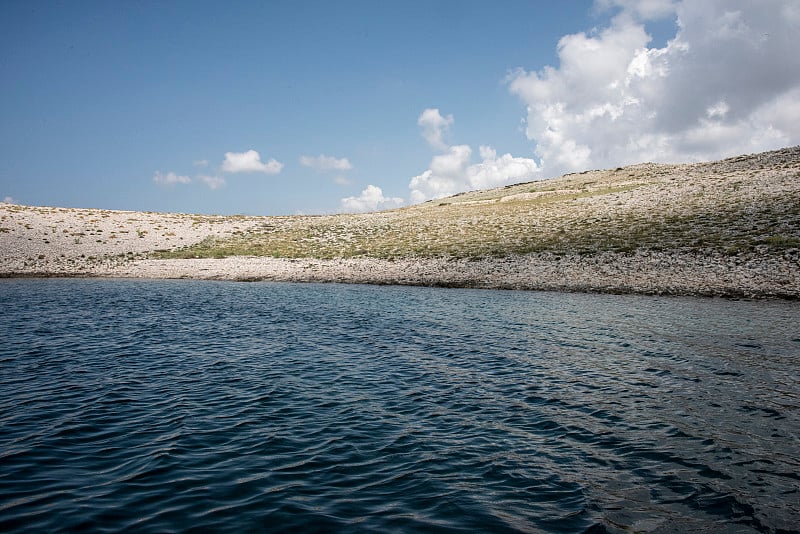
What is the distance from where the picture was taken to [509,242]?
227 feet

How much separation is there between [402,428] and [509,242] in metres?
58.6

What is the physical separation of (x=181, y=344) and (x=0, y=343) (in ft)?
27.5

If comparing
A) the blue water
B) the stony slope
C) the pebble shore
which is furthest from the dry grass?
the blue water

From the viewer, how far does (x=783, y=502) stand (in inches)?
361

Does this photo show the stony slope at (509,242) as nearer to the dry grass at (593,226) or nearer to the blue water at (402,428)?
the dry grass at (593,226)

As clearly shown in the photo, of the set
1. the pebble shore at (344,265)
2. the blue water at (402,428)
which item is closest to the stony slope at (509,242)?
the pebble shore at (344,265)

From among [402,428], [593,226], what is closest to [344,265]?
[593,226]

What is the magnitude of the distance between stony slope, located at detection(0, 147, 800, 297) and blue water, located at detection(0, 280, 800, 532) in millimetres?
21794

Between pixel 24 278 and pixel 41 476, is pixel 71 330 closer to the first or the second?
pixel 41 476

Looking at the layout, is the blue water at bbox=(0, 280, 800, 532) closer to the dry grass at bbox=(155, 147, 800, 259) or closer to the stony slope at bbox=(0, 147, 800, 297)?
the stony slope at bbox=(0, 147, 800, 297)

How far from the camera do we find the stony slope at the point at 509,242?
48.6m

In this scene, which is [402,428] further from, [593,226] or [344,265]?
[593,226]

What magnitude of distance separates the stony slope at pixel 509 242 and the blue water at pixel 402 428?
2179cm

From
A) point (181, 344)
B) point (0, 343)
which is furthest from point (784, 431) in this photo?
point (0, 343)
